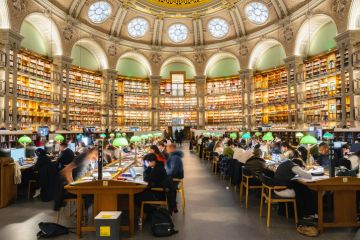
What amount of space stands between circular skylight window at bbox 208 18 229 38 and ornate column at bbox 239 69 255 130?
4.15m

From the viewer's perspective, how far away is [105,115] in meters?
23.9

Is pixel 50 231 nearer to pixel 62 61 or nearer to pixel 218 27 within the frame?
pixel 62 61

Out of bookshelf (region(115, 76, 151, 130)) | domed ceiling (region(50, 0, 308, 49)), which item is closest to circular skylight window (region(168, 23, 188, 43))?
domed ceiling (region(50, 0, 308, 49))

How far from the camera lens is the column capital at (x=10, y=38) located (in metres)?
14.3

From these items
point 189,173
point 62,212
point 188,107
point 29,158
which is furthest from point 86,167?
point 188,107

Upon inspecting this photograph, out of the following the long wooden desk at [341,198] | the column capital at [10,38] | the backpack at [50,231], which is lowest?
the backpack at [50,231]

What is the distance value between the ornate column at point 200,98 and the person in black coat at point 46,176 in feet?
71.5

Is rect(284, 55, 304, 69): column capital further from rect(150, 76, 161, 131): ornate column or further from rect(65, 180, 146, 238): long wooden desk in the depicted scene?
rect(65, 180, 146, 238): long wooden desk

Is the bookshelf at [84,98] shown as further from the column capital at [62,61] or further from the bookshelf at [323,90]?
the bookshelf at [323,90]

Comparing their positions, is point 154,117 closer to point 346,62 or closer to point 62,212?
point 346,62

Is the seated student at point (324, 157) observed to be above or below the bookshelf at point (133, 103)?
below

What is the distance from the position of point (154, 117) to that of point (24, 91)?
12.9 metres

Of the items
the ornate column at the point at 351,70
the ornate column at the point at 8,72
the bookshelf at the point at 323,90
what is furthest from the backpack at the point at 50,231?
the bookshelf at the point at 323,90

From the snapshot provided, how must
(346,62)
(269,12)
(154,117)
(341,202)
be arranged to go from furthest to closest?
1. (154,117)
2. (269,12)
3. (346,62)
4. (341,202)
